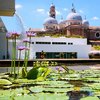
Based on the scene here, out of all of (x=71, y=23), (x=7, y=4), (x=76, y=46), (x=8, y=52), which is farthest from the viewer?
(x=71, y=23)

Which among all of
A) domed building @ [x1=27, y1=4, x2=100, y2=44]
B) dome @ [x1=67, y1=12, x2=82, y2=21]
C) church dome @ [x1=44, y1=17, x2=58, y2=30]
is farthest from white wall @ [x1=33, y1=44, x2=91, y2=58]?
church dome @ [x1=44, y1=17, x2=58, y2=30]

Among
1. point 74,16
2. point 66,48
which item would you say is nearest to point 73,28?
point 74,16

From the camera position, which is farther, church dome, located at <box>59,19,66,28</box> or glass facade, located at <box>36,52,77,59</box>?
church dome, located at <box>59,19,66,28</box>

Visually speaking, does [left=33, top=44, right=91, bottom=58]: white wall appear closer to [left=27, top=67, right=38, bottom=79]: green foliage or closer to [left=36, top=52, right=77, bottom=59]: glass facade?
[left=36, top=52, right=77, bottom=59]: glass facade

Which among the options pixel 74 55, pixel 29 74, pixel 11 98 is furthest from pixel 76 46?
pixel 11 98

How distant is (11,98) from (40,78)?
2271mm

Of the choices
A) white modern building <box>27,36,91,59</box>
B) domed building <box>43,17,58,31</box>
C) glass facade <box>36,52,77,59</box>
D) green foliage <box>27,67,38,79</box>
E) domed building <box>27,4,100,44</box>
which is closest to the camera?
green foliage <box>27,67,38,79</box>

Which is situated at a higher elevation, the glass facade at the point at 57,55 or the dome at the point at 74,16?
the dome at the point at 74,16

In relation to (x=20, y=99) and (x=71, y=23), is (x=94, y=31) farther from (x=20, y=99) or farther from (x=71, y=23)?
(x=20, y=99)

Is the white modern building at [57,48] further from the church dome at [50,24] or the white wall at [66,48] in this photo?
the church dome at [50,24]

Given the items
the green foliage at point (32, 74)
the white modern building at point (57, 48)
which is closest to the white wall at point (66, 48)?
the white modern building at point (57, 48)

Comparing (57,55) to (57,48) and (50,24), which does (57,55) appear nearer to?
(57,48)

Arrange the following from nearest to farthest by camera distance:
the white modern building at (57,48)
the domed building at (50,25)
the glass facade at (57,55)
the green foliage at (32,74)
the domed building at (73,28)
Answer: the green foliage at (32,74), the white modern building at (57,48), the glass facade at (57,55), the domed building at (73,28), the domed building at (50,25)

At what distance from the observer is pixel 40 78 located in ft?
19.2
